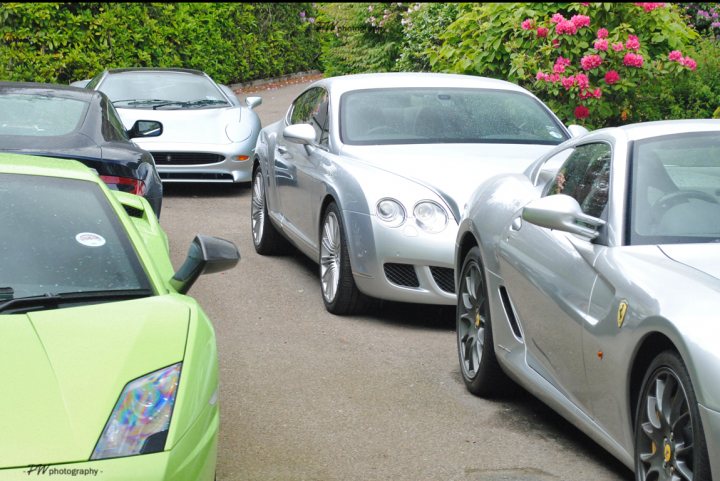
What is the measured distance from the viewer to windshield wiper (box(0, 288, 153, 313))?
418 centimetres

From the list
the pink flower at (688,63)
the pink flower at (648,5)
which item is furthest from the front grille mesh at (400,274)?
the pink flower at (648,5)

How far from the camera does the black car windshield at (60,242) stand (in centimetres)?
445

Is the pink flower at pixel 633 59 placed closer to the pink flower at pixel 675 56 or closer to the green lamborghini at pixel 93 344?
the pink flower at pixel 675 56

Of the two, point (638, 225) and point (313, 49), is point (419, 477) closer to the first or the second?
point (638, 225)

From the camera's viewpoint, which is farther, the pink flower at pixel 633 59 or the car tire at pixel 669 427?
the pink flower at pixel 633 59

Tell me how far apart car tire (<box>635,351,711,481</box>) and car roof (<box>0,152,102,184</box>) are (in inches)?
89.6

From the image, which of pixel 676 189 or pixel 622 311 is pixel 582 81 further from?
pixel 622 311

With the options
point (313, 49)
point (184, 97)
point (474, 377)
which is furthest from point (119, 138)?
point (313, 49)

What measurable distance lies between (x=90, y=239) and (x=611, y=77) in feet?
29.0

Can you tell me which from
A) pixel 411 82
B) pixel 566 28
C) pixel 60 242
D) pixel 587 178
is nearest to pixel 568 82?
pixel 566 28

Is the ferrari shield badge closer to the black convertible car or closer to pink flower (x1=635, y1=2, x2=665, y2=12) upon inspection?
A: the black convertible car

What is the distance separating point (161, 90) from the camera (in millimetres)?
15578

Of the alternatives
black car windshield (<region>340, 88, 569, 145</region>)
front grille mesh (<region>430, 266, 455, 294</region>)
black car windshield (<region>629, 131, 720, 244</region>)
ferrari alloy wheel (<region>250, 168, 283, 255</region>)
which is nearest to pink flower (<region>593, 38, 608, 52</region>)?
black car windshield (<region>340, 88, 569, 145</region>)

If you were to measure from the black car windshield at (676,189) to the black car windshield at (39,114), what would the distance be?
4.61m
